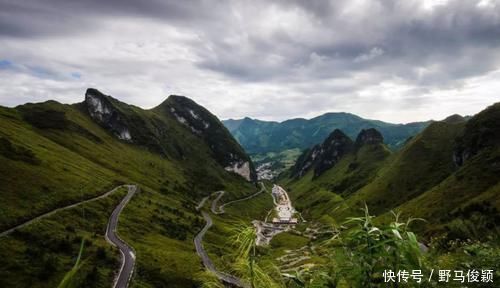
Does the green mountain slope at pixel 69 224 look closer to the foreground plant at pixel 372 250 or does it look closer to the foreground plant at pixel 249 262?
the foreground plant at pixel 249 262

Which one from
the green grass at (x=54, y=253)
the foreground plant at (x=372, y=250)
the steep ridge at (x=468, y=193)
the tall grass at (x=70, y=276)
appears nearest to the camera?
the tall grass at (x=70, y=276)

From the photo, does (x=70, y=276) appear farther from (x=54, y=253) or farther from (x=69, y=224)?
(x=69, y=224)

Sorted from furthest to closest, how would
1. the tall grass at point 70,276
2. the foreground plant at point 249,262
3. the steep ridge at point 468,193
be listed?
the steep ridge at point 468,193
the foreground plant at point 249,262
the tall grass at point 70,276

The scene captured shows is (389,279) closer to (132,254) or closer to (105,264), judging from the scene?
(105,264)

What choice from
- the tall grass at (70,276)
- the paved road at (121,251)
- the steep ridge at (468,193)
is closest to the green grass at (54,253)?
the paved road at (121,251)

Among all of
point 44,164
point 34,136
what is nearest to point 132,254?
point 44,164

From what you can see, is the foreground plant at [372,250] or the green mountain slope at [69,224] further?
the green mountain slope at [69,224]

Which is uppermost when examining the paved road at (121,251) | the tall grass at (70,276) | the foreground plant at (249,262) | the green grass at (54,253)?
the tall grass at (70,276)

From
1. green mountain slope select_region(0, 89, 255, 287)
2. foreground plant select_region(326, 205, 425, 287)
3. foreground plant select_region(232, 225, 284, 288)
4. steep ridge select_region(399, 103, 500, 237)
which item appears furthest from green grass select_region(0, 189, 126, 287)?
steep ridge select_region(399, 103, 500, 237)
